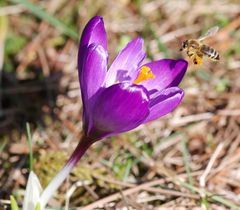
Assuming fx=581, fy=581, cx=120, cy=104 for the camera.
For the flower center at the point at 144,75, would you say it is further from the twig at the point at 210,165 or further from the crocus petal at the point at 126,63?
the twig at the point at 210,165

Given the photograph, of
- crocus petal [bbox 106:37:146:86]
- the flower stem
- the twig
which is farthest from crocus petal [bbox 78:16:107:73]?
the twig

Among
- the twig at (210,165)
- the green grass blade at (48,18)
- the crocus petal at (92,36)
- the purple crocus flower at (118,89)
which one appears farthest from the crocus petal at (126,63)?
the green grass blade at (48,18)

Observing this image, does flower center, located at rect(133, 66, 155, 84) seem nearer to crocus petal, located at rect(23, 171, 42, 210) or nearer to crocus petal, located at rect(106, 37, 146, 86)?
crocus petal, located at rect(106, 37, 146, 86)

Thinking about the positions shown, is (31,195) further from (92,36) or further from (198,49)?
(198,49)

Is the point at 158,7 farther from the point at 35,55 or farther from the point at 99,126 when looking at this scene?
the point at 99,126

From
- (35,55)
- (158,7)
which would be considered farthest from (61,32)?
(158,7)
